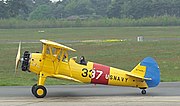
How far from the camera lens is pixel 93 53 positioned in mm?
38719

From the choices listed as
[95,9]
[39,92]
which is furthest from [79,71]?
[95,9]

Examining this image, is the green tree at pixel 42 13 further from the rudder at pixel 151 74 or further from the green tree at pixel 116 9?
the rudder at pixel 151 74

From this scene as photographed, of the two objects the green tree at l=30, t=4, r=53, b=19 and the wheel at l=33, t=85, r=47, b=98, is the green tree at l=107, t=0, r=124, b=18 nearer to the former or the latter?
the green tree at l=30, t=4, r=53, b=19

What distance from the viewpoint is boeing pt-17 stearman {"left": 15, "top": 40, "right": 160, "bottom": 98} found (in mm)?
18375

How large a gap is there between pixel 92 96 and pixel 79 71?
1017 mm

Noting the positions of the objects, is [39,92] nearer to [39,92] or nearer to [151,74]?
[39,92]

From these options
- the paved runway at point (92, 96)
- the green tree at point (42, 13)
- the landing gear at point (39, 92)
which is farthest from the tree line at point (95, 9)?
the landing gear at point (39, 92)

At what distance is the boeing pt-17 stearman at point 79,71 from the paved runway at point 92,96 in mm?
497

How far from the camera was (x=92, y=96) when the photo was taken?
18.2 m

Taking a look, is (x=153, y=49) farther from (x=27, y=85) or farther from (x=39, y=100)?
(x=39, y=100)

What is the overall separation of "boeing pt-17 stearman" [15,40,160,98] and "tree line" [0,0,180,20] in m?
86.7

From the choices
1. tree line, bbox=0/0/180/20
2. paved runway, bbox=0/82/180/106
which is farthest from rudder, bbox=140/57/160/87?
tree line, bbox=0/0/180/20

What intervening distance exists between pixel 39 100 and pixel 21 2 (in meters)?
97.3

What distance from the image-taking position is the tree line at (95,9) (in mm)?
110688
